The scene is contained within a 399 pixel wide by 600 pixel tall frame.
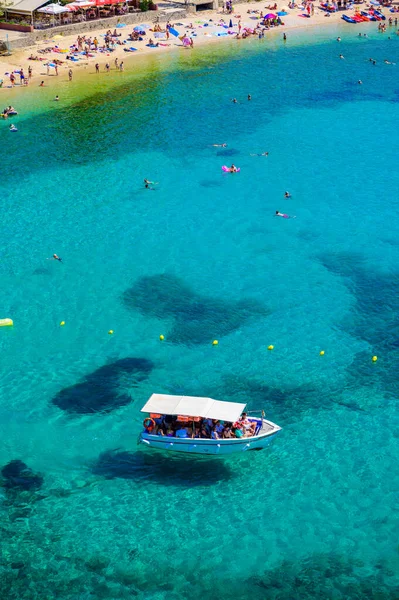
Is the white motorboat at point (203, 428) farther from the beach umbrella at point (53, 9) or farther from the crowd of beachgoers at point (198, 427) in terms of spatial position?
the beach umbrella at point (53, 9)

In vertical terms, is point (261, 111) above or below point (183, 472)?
above

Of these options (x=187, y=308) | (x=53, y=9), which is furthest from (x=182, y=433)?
(x=53, y=9)

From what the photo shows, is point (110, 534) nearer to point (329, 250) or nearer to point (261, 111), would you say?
point (329, 250)

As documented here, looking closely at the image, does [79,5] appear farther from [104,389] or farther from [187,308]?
[104,389]

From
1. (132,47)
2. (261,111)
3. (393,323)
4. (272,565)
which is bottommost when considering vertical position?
(272,565)

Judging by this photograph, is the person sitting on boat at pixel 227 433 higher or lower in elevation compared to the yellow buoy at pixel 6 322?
lower

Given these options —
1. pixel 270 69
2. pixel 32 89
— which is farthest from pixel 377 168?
pixel 32 89

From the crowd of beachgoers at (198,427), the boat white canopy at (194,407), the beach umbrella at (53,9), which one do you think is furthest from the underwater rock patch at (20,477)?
the beach umbrella at (53,9)
